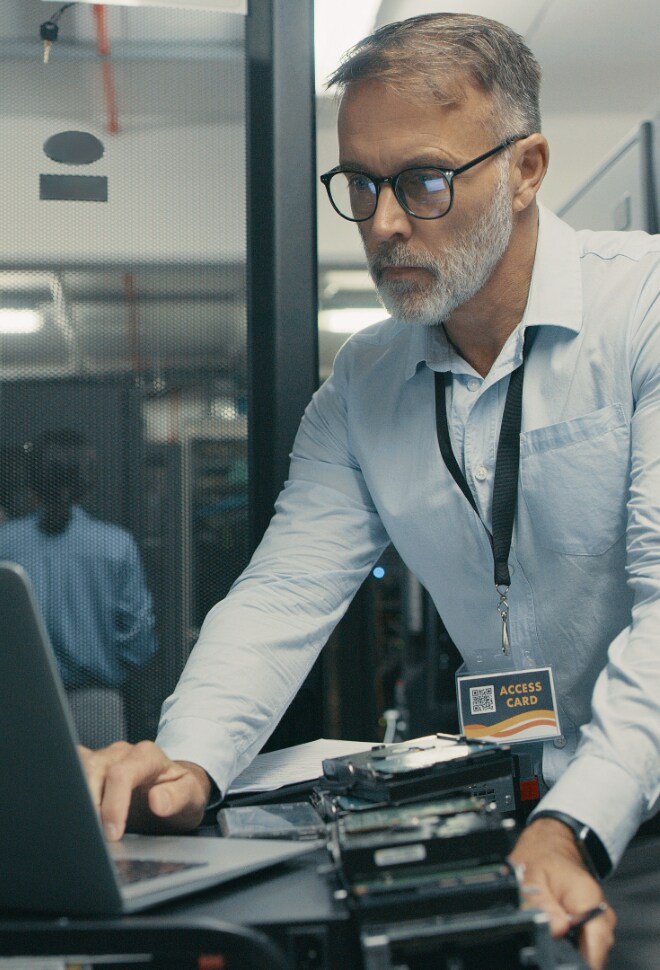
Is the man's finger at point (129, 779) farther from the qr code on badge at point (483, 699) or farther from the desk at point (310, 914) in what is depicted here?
the qr code on badge at point (483, 699)

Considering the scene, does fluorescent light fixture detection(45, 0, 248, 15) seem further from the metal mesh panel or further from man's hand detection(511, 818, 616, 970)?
man's hand detection(511, 818, 616, 970)

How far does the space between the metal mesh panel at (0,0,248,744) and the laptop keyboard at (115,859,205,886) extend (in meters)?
0.83

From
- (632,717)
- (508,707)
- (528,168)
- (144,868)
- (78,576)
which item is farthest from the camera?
(78,576)

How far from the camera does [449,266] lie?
4.32ft

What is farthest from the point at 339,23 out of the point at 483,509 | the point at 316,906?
the point at 316,906

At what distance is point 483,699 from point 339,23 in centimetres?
255

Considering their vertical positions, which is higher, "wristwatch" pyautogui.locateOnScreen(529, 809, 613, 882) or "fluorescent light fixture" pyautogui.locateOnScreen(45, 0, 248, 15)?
"fluorescent light fixture" pyautogui.locateOnScreen(45, 0, 248, 15)

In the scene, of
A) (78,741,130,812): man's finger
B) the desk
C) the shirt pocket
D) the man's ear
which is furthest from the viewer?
the man's ear

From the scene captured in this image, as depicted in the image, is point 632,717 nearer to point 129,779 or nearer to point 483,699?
point 483,699

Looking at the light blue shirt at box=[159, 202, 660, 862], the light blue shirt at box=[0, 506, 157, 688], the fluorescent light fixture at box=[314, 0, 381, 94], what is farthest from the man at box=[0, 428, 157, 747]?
the fluorescent light fixture at box=[314, 0, 381, 94]

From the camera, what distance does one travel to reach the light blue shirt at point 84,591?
1554 millimetres

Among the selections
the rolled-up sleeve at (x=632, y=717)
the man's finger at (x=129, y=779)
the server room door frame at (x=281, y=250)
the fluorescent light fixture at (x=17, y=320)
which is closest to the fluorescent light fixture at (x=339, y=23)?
the server room door frame at (x=281, y=250)

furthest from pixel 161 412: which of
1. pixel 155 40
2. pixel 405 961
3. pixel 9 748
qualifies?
pixel 405 961

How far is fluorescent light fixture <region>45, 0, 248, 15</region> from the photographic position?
1.58 metres
